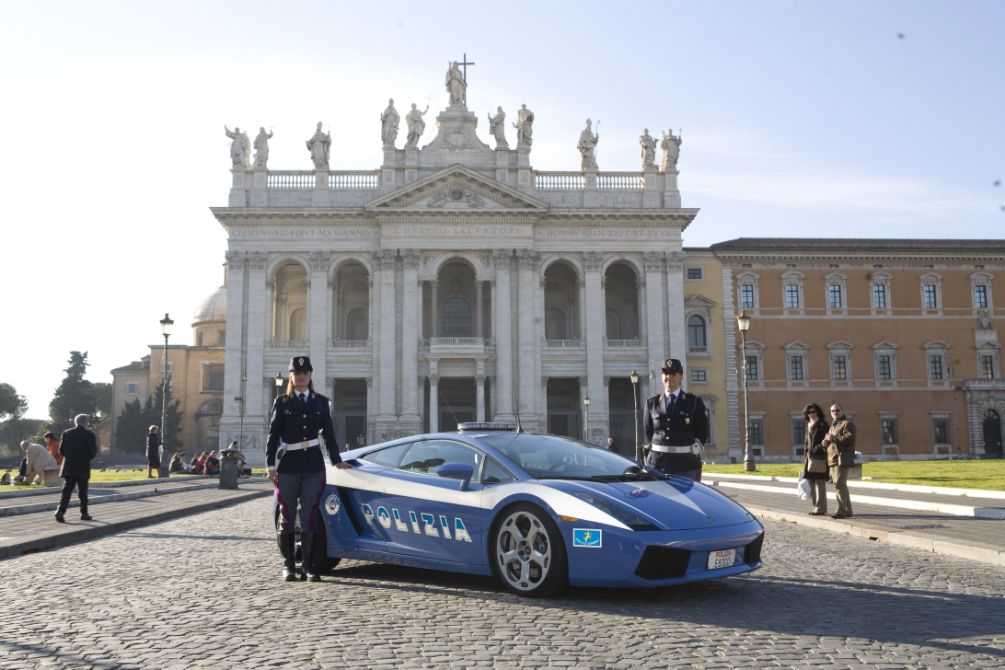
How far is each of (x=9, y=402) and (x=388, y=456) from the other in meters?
108

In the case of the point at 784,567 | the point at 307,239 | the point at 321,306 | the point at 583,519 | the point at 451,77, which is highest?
the point at 451,77

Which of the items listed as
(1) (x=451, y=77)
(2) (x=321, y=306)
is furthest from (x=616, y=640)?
(1) (x=451, y=77)

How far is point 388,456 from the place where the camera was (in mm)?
8883

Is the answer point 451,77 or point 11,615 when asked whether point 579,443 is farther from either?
point 451,77

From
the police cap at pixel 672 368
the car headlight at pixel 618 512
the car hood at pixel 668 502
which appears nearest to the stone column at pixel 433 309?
the police cap at pixel 672 368

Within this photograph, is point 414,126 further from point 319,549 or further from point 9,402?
point 9,402

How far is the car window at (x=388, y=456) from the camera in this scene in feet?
28.8

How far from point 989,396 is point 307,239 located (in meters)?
41.2

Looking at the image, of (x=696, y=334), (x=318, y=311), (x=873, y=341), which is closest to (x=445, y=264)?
(x=318, y=311)

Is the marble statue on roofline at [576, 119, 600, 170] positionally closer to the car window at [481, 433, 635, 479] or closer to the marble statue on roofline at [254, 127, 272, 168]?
the marble statue on roofline at [254, 127, 272, 168]

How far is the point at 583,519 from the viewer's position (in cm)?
709

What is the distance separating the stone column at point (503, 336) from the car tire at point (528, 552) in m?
43.2

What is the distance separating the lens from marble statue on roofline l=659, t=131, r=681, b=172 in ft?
179

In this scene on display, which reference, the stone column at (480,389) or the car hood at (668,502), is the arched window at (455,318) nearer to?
the stone column at (480,389)
